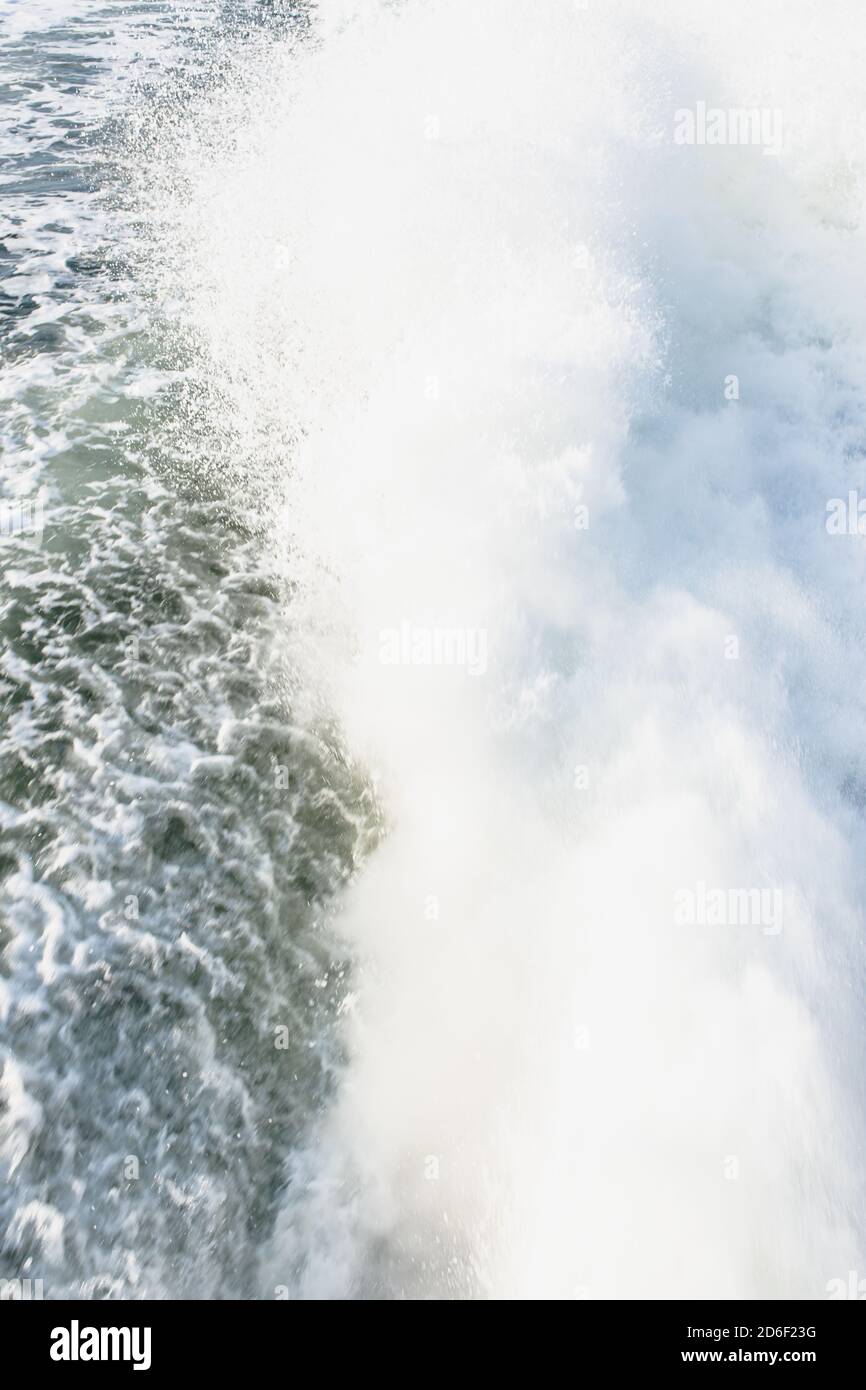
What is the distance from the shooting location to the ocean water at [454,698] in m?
4.88

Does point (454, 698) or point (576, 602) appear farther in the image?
point (576, 602)

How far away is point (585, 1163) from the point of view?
5.00m

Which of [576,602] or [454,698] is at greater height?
[576,602]

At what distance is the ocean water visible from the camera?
4.88 m

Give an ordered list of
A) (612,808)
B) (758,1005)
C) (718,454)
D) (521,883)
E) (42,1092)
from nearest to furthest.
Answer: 1. (42,1092)
2. (758,1005)
3. (521,883)
4. (612,808)
5. (718,454)

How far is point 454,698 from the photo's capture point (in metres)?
7.38

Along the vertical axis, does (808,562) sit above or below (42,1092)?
above

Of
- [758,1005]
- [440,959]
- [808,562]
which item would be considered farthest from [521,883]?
[808,562]

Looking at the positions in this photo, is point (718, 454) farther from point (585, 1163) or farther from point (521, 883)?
point (585, 1163)
